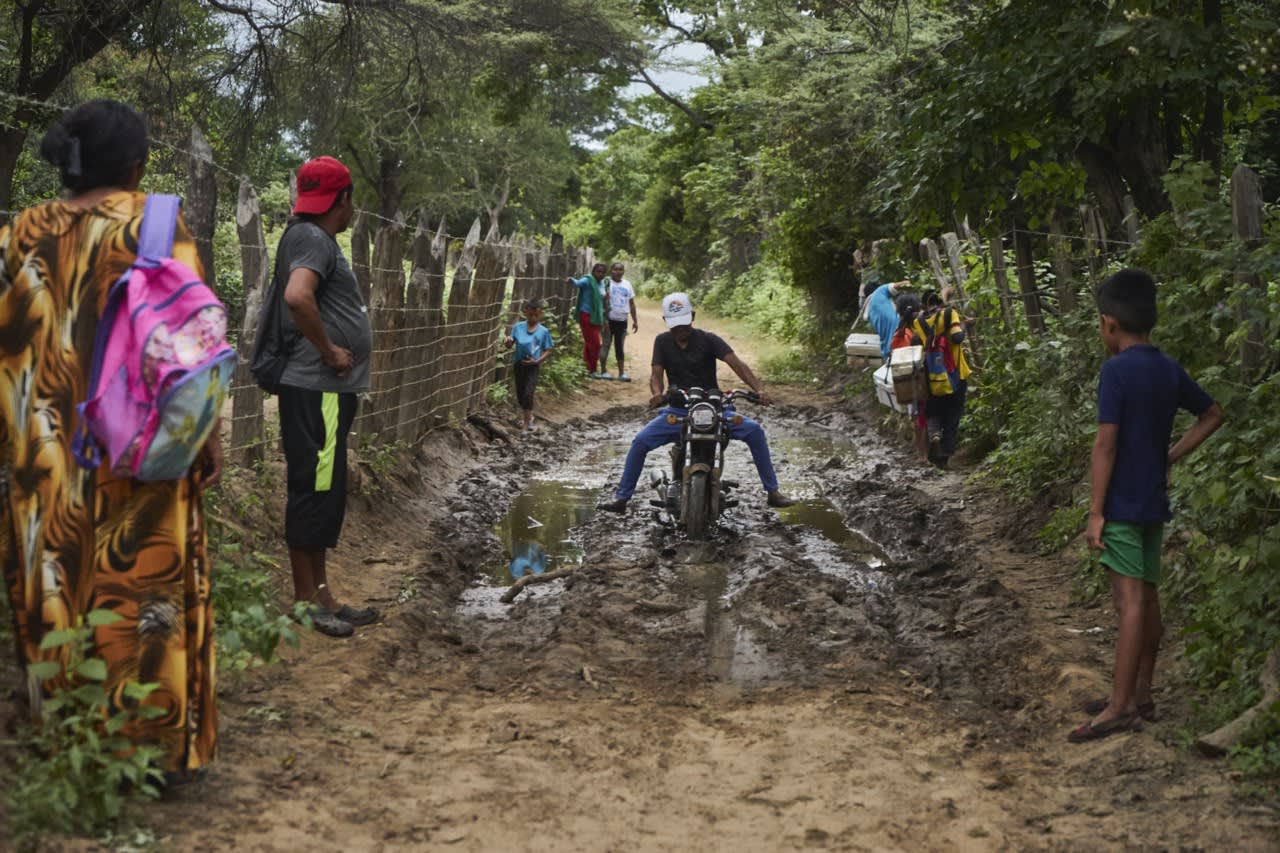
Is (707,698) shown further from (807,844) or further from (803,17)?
(803,17)

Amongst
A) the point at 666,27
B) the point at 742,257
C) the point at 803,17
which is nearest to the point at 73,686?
the point at 803,17

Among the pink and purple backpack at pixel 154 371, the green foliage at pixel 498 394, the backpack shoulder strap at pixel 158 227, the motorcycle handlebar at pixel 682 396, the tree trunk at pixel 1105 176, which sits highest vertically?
the tree trunk at pixel 1105 176

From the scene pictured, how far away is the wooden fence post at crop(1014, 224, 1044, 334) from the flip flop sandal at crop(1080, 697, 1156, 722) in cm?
631

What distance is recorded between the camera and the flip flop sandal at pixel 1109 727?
5.13 metres

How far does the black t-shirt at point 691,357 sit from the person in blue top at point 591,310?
10859 mm

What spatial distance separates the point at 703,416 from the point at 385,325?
2.57 m

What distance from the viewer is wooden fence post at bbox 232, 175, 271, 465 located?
25.5 ft

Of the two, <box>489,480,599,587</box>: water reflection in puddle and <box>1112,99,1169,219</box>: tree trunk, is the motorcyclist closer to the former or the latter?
<box>489,480,599,587</box>: water reflection in puddle

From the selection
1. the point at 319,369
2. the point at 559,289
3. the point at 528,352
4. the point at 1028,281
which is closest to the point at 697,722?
the point at 319,369

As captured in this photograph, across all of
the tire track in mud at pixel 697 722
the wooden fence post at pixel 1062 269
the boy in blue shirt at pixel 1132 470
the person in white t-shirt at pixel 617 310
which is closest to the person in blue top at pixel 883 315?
the wooden fence post at pixel 1062 269

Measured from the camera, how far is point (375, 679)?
591cm

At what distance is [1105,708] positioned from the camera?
17.3ft

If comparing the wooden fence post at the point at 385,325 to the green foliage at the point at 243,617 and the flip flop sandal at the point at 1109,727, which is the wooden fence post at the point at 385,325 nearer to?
the green foliage at the point at 243,617

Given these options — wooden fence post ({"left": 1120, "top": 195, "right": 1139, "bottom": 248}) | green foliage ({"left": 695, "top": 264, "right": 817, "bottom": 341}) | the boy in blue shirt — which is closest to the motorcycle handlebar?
wooden fence post ({"left": 1120, "top": 195, "right": 1139, "bottom": 248})
